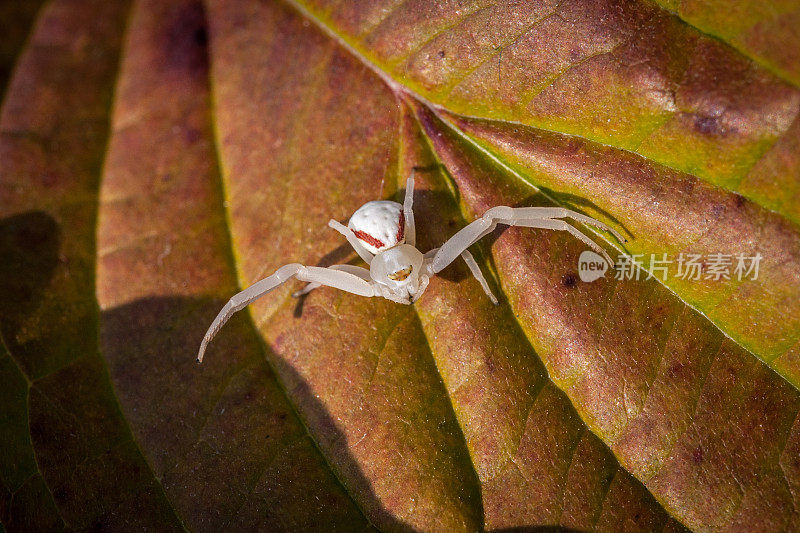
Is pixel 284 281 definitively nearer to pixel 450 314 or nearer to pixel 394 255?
pixel 394 255

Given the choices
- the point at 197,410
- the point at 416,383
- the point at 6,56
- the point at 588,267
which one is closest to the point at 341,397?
the point at 416,383

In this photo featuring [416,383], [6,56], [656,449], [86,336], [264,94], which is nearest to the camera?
[656,449]

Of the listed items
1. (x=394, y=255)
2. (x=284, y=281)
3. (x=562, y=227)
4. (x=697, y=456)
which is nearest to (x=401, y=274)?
(x=394, y=255)

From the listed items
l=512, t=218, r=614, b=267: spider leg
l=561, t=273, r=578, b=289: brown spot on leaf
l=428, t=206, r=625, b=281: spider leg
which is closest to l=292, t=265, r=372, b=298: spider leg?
l=428, t=206, r=625, b=281: spider leg

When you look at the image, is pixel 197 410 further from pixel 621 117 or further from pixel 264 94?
pixel 621 117

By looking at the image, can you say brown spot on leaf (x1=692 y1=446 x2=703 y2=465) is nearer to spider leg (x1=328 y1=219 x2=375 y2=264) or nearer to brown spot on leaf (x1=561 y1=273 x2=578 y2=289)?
brown spot on leaf (x1=561 y1=273 x2=578 y2=289)

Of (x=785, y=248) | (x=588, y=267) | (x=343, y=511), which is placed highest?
(x=785, y=248)
